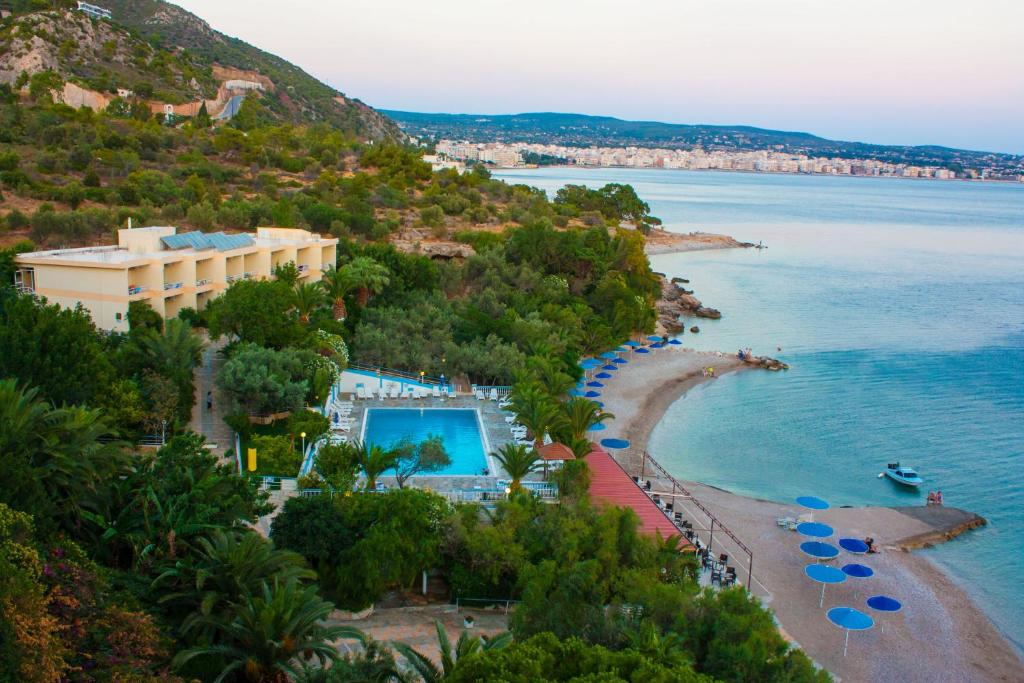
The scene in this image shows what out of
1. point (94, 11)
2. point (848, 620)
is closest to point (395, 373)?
point (848, 620)

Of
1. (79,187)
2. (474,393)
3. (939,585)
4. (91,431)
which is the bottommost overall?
(939,585)

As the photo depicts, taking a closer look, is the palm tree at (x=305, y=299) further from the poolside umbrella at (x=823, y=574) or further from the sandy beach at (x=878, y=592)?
the poolside umbrella at (x=823, y=574)

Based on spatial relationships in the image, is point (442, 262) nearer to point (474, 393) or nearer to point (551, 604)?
point (474, 393)

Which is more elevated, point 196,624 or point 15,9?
point 15,9

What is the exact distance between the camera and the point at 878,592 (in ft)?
61.9

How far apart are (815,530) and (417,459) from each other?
32.7 feet

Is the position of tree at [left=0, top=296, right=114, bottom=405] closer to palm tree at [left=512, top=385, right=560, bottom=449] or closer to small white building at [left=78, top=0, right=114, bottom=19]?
palm tree at [left=512, top=385, right=560, bottom=449]

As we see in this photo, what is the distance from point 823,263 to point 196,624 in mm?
77393

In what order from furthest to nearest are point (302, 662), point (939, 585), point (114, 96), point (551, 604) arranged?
point (114, 96)
point (939, 585)
point (551, 604)
point (302, 662)

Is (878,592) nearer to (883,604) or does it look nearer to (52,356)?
(883,604)

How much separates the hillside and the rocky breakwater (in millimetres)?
40251

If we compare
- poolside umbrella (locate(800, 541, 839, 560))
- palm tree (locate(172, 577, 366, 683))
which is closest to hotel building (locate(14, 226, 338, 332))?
palm tree (locate(172, 577, 366, 683))

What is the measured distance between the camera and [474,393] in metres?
26.9

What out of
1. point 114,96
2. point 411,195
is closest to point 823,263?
point 411,195
